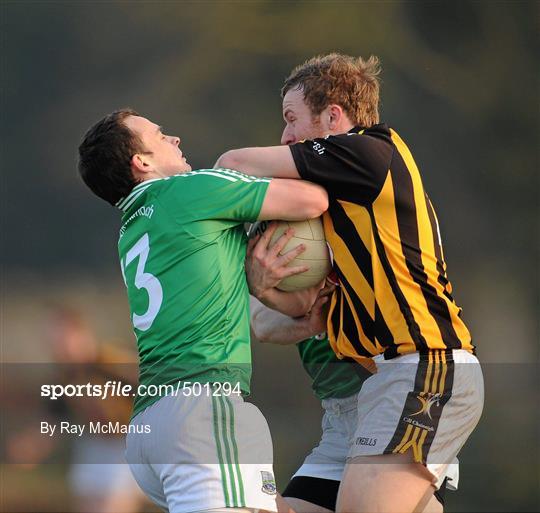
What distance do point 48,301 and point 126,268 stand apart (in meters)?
4.89

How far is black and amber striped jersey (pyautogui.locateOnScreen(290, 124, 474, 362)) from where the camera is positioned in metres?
3.31

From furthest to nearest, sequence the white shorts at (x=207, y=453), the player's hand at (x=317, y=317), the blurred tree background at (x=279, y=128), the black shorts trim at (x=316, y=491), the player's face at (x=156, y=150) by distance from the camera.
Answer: the blurred tree background at (x=279, y=128), the black shorts trim at (x=316, y=491), the player's hand at (x=317, y=317), the player's face at (x=156, y=150), the white shorts at (x=207, y=453)

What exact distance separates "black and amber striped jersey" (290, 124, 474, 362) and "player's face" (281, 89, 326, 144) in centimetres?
33

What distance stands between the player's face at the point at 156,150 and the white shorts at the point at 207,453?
2.92 feet

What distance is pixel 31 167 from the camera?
837 centimetres

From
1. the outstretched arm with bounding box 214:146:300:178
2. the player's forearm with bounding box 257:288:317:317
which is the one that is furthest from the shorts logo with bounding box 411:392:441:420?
the outstretched arm with bounding box 214:146:300:178

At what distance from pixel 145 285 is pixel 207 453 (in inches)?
25.2

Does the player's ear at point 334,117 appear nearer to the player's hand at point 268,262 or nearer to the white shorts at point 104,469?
the player's hand at point 268,262

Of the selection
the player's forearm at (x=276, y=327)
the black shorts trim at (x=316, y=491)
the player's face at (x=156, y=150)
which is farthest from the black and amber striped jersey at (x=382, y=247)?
the black shorts trim at (x=316, y=491)

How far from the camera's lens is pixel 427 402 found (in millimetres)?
3252

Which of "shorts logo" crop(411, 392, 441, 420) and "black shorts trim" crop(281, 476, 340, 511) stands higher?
"shorts logo" crop(411, 392, 441, 420)

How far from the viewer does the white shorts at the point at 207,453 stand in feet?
9.57

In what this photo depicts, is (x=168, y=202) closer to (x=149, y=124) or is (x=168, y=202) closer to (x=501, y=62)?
(x=149, y=124)

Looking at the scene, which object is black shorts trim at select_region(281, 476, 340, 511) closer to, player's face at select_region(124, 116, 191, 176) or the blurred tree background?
player's face at select_region(124, 116, 191, 176)
